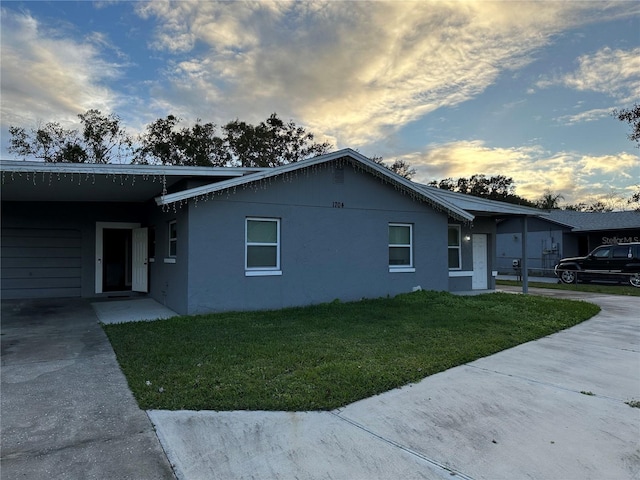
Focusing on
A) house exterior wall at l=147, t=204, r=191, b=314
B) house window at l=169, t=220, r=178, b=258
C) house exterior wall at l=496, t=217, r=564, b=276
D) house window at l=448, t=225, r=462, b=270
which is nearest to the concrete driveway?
house exterior wall at l=147, t=204, r=191, b=314

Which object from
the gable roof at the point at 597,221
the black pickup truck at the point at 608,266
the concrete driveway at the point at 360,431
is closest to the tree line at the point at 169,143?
the gable roof at the point at 597,221

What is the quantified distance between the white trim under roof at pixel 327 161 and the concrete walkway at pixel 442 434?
5.25 metres

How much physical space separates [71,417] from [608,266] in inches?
840

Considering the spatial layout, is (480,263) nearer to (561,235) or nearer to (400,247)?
(400,247)

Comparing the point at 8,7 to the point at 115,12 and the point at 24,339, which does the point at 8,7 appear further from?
the point at 24,339

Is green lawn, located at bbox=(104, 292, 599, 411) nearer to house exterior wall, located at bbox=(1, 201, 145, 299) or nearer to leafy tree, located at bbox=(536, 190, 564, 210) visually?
house exterior wall, located at bbox=(1, 201, 145, 299)

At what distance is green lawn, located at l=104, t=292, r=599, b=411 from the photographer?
4.29 meters

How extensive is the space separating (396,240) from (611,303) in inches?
260

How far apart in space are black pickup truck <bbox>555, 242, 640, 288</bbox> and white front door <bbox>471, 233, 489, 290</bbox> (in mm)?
6733

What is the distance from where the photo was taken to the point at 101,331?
24.7ft

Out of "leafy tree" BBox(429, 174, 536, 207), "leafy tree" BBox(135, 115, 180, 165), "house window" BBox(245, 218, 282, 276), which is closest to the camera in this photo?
"house window" BBox(245, 218, 282, 276)

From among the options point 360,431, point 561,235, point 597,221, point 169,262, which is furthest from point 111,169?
point 597,221

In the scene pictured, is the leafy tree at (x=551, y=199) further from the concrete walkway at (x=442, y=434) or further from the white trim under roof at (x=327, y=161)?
the concrete walkway at (x=442, y=434)

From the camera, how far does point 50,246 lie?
12.2 meters
